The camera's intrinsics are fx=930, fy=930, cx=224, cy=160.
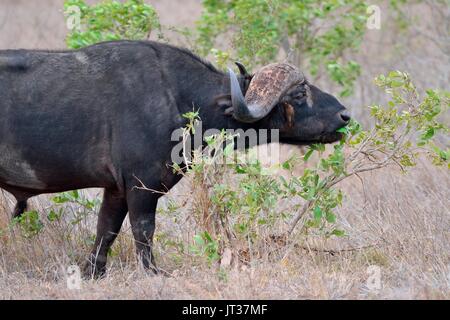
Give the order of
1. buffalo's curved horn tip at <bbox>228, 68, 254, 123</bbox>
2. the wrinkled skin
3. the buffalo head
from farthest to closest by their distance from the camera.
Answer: the buffalo head
the wrinkled skin
buffalo's curved horn tip at <bbox>228, 68, 254, 123</bbox>

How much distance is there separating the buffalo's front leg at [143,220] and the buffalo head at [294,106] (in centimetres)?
97

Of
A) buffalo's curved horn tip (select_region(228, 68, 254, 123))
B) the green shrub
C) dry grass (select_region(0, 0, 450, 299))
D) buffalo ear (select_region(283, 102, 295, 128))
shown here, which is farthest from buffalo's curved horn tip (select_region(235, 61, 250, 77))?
the green shrub

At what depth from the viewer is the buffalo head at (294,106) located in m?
7.21

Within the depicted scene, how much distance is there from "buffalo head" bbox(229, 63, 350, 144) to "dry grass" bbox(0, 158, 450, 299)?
89cm

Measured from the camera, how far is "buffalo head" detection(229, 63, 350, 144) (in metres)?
7.21

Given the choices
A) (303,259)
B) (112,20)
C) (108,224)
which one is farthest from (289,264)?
(112,20)

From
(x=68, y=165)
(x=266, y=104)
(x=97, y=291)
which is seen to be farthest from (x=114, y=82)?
(x=97, y=291)

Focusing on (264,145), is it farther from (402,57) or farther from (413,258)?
(402,57)

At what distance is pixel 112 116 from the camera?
712 centimetres

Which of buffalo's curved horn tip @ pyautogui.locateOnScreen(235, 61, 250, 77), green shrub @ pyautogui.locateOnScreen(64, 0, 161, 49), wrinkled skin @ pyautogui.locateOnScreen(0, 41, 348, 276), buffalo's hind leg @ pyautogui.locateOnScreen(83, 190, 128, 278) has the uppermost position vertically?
green shrub @ pyautogui.locateOnScreen(64, 0, 161, 49)

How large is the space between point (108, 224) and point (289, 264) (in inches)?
62.2

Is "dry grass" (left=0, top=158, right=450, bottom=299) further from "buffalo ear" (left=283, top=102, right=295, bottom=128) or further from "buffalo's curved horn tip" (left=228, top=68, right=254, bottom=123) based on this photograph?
"buffalo's curved horn tip" (left=228, top=68, right=254, bottom=123)

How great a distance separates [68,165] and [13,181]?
18.5 inches

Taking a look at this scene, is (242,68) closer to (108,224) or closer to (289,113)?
(289,113)
